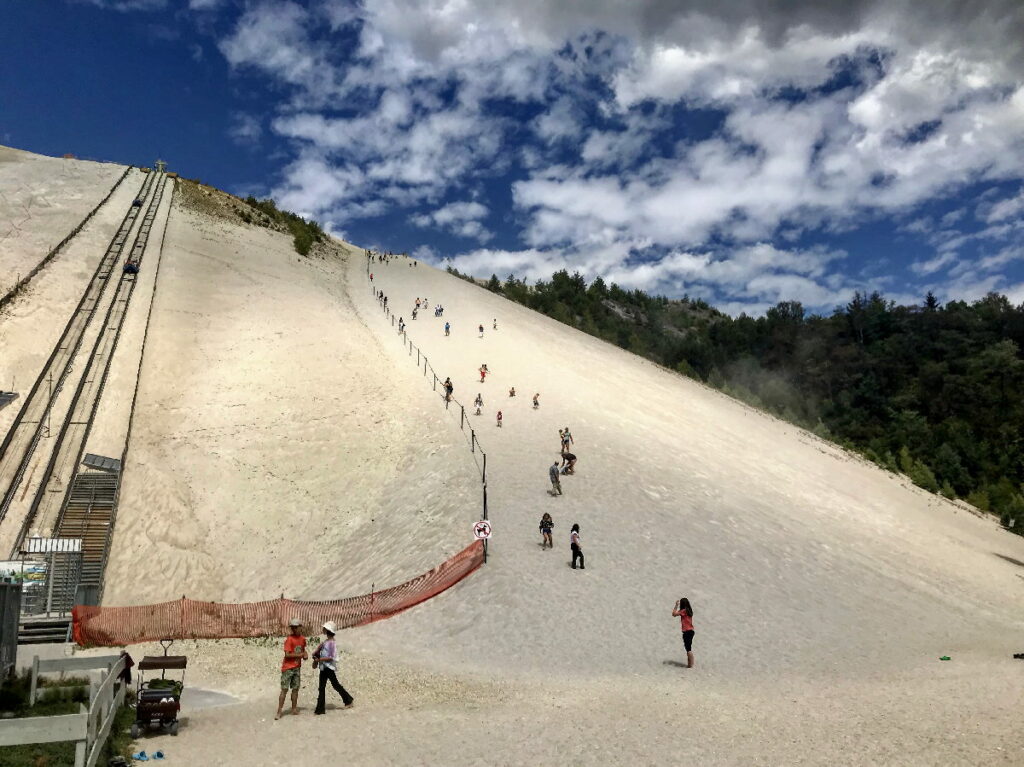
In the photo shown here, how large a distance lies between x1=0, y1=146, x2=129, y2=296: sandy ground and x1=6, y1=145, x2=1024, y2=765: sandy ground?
29.4 feet

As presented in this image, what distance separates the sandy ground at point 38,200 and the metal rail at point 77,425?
228 inches

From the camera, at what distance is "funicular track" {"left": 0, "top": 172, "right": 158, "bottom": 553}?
2458 cm

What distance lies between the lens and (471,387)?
132 ft

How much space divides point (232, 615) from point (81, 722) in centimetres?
1032

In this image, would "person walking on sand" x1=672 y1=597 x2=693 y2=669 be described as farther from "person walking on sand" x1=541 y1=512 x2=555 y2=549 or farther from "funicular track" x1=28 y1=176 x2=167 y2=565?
"funicular track" x1=28 y1=176 x2=167 y2=565

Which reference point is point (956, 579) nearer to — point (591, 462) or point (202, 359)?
point (591, 462)

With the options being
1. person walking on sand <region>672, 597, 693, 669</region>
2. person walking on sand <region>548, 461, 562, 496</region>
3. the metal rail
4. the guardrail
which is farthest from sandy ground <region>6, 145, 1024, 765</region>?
the metal rail

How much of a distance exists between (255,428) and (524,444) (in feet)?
42.3

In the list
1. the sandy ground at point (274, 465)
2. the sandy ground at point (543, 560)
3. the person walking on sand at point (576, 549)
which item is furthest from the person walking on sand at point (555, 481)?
the person walking on sand at point (576, 549)

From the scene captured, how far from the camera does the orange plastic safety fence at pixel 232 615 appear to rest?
1562 cm

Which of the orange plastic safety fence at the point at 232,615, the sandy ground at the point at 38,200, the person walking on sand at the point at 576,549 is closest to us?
the orange plastic safety fence at the point at 232,615

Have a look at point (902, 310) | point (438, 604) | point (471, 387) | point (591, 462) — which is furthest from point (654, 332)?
point (438, 604)

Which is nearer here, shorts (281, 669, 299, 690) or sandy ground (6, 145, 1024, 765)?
sandy ground (6, 145, 1024, 765)

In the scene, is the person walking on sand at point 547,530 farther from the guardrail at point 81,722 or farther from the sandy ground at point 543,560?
the guardrail at point 81,722
